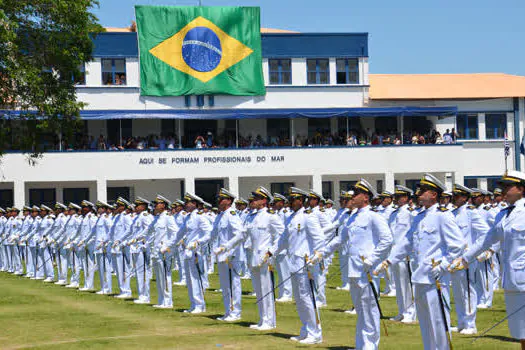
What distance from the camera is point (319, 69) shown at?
59.0 m

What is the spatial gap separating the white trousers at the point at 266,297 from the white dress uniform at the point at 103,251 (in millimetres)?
8776

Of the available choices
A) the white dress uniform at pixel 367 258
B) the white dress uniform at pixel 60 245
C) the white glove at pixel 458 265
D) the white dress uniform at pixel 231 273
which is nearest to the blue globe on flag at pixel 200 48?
the white dress uniform at pixel 60 245

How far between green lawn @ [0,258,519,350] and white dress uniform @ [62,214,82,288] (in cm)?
377

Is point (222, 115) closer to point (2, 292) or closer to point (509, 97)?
point (509, 97)

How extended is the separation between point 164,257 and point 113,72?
37294 mm

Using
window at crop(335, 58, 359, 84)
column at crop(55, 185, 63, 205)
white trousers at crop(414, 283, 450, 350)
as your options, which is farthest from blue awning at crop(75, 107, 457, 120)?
white trousers at crop(414, 283, 450, 350)

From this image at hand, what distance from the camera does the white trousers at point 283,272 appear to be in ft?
67.4

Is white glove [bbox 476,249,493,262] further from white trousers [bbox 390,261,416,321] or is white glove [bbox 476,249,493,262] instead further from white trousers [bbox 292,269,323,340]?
white trousers [bbox 292,269,323,340]

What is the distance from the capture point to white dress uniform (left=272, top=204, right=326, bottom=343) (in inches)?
575

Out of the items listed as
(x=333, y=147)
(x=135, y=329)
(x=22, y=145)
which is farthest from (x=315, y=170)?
(x=135, y=329)

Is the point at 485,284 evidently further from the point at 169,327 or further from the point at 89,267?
the point at 89,267

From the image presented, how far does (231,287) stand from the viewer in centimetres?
1778

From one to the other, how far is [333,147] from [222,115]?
6.83 meters

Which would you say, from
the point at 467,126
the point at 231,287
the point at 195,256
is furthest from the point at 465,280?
the point at 467,126
